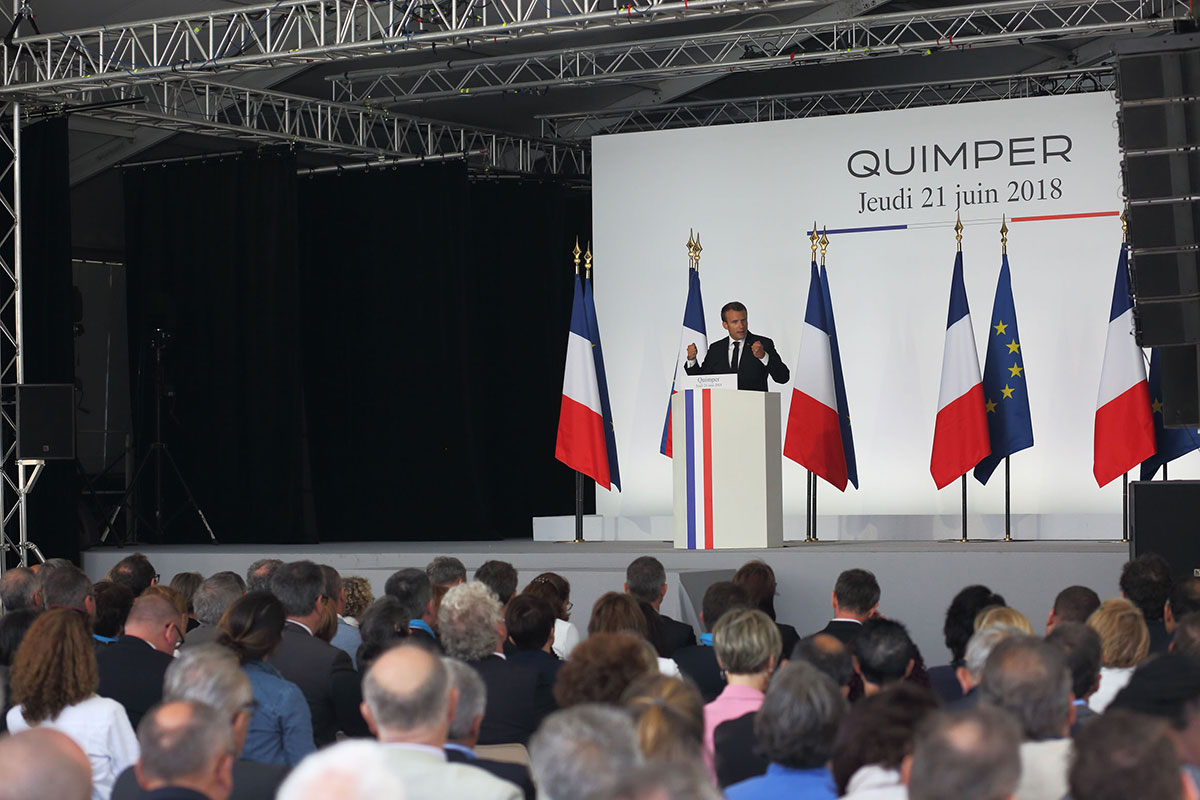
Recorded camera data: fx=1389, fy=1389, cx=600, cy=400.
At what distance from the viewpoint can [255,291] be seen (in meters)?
10.5

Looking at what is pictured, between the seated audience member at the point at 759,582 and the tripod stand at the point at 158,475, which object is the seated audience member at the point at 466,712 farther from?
the tripod stand at the point at 158,475

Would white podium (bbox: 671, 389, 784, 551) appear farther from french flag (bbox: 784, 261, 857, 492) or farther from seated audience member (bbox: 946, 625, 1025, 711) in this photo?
seated audience member (bbox: 946, 625, 1025, 711)

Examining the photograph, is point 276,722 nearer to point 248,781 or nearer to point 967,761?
point 248,781

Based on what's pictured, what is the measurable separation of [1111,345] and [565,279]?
4.81 m

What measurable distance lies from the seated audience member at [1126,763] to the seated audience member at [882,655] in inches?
53.7

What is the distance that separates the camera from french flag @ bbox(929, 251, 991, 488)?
8.53m

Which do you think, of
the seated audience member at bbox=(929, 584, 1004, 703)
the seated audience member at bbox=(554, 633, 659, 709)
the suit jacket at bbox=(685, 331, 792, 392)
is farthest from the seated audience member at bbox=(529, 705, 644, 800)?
the suit jacket at bbox=(685, 331, 792, 392)

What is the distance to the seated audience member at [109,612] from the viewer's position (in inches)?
185

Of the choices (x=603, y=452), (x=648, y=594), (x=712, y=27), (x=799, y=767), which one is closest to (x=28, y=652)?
(x=799, y=767)

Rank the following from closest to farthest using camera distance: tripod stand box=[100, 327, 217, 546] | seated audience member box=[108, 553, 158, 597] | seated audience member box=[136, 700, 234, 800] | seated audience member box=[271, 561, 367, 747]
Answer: seated audience member box=[136, 700, 234, 800] < seated audience member box=[271, 561, 367, 747] < seated audience member box=[108, 553, 158, 597] < tripod stand box=[100, 327, 217, 546]

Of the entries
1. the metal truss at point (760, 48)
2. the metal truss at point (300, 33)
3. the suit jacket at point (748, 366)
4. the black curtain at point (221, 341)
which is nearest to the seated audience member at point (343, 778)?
the metal truss at point (300, 33)

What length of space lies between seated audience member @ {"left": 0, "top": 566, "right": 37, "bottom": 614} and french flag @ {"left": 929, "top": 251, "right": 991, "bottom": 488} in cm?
538

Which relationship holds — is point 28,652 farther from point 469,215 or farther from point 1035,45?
point 1035,45

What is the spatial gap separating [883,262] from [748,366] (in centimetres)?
241
